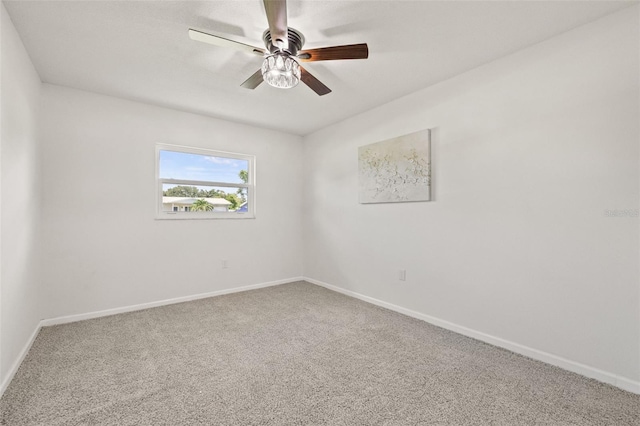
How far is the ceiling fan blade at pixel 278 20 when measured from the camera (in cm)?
153

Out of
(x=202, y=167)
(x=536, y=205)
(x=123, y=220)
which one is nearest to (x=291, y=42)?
(x=536, y=205)

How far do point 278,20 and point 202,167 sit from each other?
2.72 m

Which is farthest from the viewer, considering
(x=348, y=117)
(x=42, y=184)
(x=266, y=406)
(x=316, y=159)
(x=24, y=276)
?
(x=316, y=159)

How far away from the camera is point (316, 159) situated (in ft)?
15.1

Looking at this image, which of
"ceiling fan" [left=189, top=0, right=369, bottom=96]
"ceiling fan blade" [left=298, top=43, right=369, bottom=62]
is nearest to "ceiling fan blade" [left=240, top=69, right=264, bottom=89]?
"ceiling fan" [left=189, top=0, right=369, bottom=96]

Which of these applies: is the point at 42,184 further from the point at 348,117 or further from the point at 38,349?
the point at 348,117

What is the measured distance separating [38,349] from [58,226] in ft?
3.92

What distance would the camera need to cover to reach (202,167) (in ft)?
13.1

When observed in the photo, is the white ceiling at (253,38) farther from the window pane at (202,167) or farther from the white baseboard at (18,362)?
the white baseboard at (18,362)

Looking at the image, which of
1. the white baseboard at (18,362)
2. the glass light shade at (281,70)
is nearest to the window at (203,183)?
the white baseboard at (18,362)

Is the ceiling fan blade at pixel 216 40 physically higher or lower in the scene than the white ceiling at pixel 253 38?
lower

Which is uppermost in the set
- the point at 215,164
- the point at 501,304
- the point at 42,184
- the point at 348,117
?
the point at 348,117

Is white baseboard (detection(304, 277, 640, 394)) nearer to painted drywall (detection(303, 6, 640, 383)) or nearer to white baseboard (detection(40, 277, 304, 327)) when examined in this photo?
painted drywall (detection(303, 6, 640, 383))

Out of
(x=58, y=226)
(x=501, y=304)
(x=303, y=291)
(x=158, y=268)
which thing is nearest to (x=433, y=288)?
(x=501, y=304)
